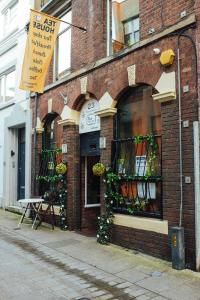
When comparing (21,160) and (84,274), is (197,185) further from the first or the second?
(21,160)

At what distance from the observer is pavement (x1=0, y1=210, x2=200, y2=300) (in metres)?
5.05

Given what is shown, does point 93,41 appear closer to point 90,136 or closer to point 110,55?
point 110,55

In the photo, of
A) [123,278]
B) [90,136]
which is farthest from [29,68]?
[123,278]

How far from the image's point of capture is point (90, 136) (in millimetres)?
9164

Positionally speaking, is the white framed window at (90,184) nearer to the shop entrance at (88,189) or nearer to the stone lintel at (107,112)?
the shop entrance at (88,189)

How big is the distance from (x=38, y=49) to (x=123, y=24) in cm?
243

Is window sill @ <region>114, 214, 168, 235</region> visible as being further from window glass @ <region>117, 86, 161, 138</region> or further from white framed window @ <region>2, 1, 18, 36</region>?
white framed window @ <region>2, 1, 18, 36</region>

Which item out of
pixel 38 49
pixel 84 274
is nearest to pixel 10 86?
pixel 38 49

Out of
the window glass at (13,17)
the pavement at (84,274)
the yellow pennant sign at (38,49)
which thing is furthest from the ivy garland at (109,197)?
the window glass at (13,17)

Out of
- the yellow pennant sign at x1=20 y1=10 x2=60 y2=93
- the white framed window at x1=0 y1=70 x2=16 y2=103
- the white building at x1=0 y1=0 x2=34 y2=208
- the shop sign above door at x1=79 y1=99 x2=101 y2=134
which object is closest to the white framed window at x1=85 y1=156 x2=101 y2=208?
Result: the shop sign above door at x1=79 y1=99 x2=101 y2=134

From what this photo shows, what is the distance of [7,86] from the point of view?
14578mm

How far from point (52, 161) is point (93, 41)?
3828 millimetres

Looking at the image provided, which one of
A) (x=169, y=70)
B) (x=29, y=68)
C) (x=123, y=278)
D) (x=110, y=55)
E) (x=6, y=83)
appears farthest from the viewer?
(x=6, y=83)

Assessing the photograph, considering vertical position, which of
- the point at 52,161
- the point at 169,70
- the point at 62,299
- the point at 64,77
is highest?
the point at 64,77
